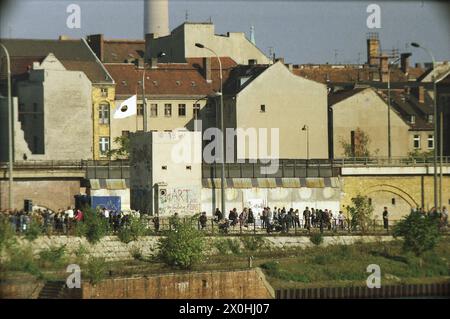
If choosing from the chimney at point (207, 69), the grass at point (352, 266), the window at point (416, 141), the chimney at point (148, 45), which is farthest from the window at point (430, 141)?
the grass at point (352, 266)

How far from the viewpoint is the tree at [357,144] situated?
85206 millimetres

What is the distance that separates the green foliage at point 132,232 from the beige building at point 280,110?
91.3ft

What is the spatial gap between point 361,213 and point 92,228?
553 inches

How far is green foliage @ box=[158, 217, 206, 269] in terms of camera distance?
169ft

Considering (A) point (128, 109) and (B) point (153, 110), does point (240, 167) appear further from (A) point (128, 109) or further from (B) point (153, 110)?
(B) point (153, 110)

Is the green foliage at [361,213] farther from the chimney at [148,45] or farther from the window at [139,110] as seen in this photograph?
the chimney at [148,45]

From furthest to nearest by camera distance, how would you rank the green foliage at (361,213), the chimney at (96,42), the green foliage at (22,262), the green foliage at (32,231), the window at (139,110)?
1. the chimney at (96,42)
2. the window at (139,110)
3. the green foliage at (361,213)
4. the green foliage at (32,231)
5. the green foliage at (22,262)

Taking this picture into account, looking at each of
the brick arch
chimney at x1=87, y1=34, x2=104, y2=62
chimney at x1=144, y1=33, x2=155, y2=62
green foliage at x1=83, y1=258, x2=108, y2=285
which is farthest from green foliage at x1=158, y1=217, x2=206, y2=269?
chimney at x1=144, y1=33, x2=155, y2=62

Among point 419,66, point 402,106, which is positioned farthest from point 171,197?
point 419,66

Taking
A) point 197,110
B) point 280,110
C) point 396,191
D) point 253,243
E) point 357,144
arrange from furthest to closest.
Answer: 1. point 357,144
2. point 197,110
3. point 280,110
4. point 396,191
5. point 253,243

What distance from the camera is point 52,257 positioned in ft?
165

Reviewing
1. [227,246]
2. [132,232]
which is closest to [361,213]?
[227,246]

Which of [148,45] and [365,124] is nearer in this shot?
[365,124]

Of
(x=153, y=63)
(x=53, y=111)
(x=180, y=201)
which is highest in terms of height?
(x=153, y=63)
